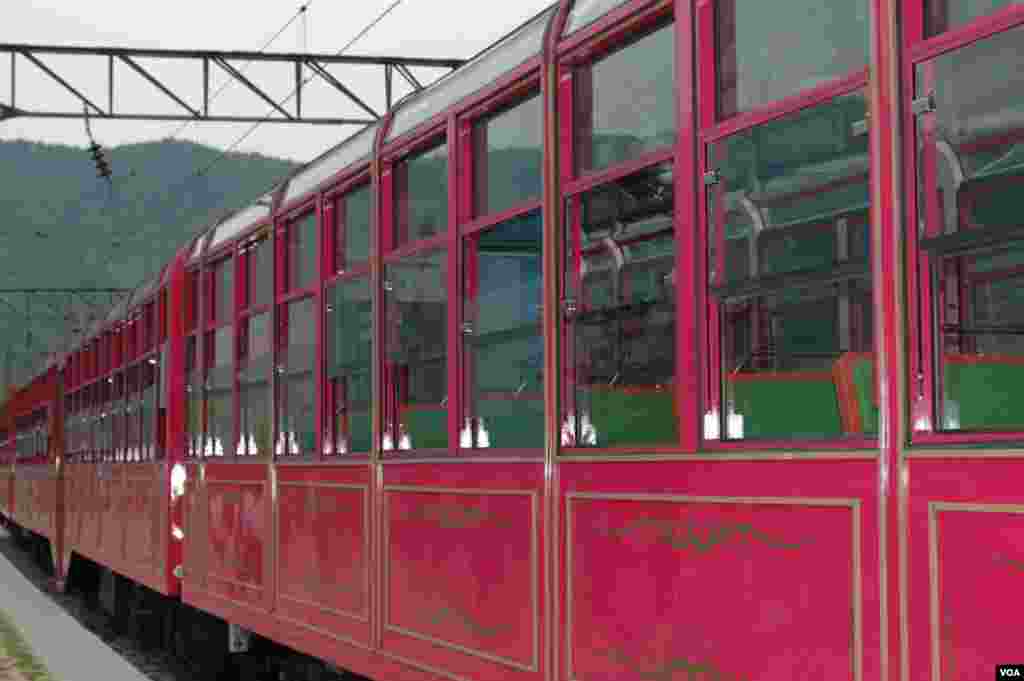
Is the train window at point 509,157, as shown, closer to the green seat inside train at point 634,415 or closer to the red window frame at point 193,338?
the green seat inside train at point 634,415

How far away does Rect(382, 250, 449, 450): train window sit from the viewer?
5734 millimetres

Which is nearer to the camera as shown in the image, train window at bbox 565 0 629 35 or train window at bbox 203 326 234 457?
train window at bbox 565 0 629 35

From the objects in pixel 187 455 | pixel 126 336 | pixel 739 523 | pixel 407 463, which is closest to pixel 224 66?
pixel 126 336

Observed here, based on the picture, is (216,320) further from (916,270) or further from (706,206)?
(916,270)

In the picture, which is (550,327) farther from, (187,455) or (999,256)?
(187,455)

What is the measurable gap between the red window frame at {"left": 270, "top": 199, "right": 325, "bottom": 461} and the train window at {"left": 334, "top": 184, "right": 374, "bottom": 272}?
17 cm

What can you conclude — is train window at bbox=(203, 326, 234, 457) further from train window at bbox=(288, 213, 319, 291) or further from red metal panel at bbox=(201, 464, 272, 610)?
train window at bbox=(288, 213, 319, 291)

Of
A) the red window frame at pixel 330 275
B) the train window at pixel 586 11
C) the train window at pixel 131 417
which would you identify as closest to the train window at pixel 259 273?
the red window frame at pixel 330 275

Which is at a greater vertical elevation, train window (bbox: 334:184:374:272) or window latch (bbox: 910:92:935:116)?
train window (bbox: 334:184:374:272)

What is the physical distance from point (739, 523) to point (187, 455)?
7239 millimetres

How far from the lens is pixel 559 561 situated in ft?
15.5

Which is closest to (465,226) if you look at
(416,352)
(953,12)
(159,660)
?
(416,352)

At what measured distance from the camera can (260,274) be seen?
28.3 feet

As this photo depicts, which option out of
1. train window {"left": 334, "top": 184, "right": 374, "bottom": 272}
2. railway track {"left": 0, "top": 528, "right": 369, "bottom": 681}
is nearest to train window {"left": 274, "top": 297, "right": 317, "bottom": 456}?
train window {"left": 334, "top": 184, "right": 374, "bottom": 272}
